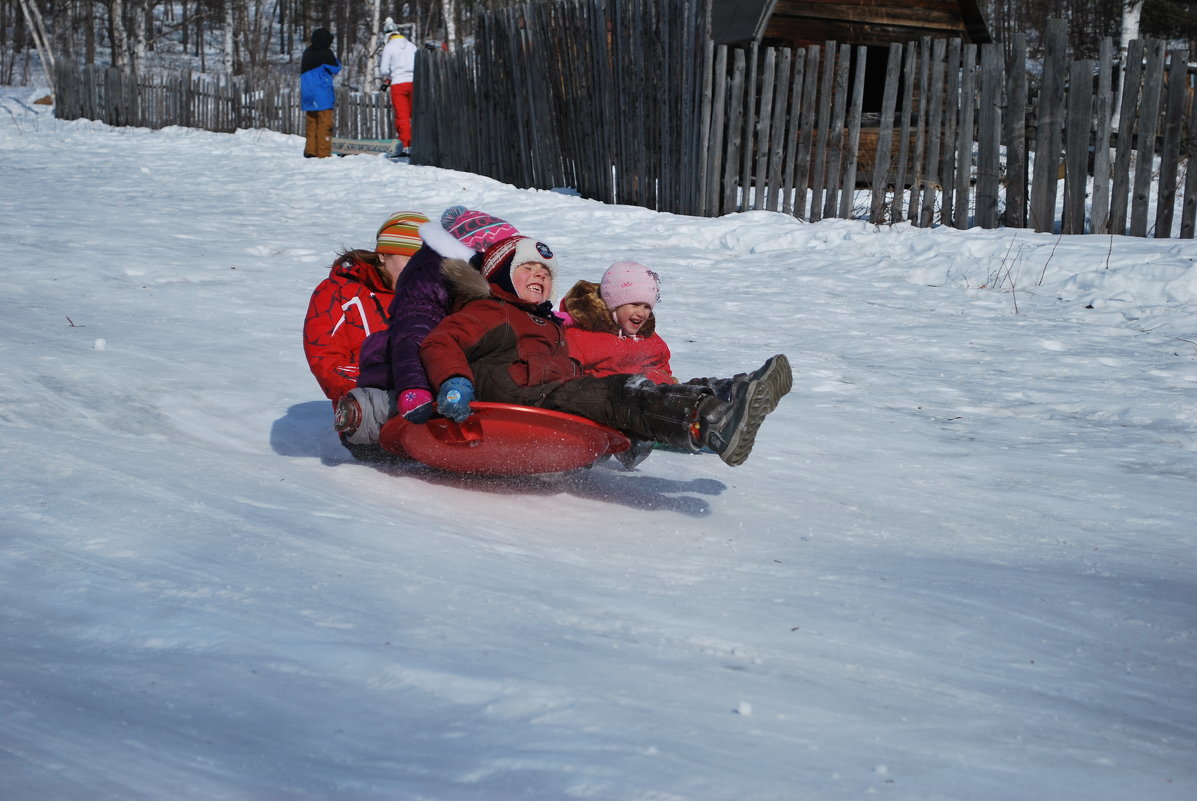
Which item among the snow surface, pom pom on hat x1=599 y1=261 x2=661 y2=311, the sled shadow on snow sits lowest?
the sled shadow on snow

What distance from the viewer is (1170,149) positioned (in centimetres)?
720

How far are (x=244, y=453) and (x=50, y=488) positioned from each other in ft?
3.06

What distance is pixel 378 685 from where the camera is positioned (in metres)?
1.61

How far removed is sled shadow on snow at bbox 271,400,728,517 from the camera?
10.7 feet

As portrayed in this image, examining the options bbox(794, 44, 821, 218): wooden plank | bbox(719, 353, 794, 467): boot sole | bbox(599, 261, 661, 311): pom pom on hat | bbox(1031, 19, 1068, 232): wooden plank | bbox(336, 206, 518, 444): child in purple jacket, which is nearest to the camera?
bbox(719, 353, 794, 467): boot sole

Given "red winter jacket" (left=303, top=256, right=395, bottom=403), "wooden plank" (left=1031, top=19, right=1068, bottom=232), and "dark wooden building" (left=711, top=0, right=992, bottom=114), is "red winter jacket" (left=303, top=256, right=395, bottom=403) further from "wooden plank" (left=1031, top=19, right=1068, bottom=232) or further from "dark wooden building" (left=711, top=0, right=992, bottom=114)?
"dark wooden building" (left=711, top=0, right=992, bottom=114)

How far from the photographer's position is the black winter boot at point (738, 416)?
286 cm

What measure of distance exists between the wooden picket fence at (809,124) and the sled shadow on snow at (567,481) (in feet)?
16.8

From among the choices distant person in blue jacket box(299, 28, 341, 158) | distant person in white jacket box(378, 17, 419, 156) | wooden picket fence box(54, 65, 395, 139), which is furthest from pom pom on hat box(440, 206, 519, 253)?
wooden picket fence box(54, 65, 395, 139)

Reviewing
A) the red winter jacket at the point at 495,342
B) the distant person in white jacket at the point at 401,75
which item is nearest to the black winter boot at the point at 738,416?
the red winter jacket at the point at 495,342

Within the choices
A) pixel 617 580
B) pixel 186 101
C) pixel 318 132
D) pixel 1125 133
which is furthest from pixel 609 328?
pixel 186 101

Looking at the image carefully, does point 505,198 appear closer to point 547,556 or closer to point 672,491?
point 672,491

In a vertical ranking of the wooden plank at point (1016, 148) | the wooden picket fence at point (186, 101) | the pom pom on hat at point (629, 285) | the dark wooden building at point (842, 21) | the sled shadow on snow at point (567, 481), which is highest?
the dark wooden building at point (842, 21)

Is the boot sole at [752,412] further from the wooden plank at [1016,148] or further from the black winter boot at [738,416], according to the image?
the wooden plank at [1016,148]
